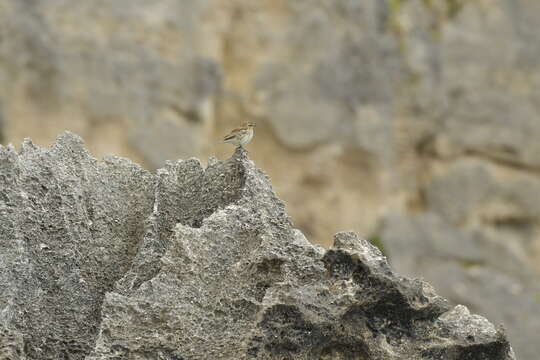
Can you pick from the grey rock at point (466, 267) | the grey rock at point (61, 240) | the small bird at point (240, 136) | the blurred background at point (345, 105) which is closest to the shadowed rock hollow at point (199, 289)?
the grey rock at point (61, 240)

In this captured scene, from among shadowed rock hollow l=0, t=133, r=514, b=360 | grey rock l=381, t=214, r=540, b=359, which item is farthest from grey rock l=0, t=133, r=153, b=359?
grey rock l=381, t=214, r=540, b=359

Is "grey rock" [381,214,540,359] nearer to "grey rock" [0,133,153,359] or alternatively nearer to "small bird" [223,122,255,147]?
"small bird" [223,122,255,147]

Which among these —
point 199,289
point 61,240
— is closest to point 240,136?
point 61,240

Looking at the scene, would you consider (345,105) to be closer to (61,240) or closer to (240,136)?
(240,136)

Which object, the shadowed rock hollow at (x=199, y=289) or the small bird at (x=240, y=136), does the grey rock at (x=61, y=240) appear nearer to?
the shadowed rock hollow at (x=199, y=289)

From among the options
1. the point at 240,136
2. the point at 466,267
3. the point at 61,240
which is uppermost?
the point at 466,267
